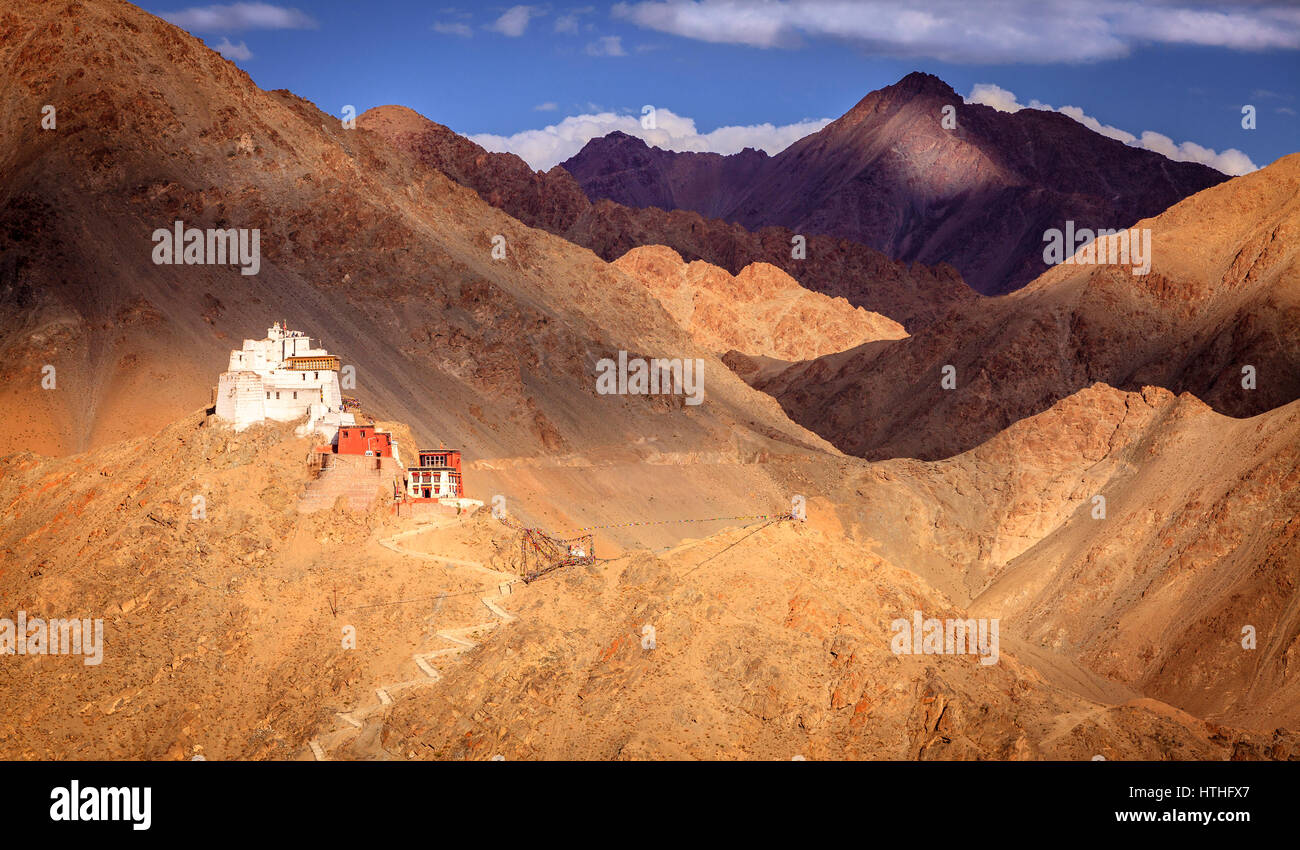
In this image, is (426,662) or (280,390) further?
(280,390)

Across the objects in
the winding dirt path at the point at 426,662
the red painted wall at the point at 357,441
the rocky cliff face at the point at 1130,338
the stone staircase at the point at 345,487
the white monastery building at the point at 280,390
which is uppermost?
the rocky cliff face at the point at 1130,338

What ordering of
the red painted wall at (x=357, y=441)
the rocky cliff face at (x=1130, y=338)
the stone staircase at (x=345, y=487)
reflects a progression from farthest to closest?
the rocky cliff face at (x=1130, y=338) → the red painted wall at (x=357, y=441) → the stone staircase at (x=345, y=487)

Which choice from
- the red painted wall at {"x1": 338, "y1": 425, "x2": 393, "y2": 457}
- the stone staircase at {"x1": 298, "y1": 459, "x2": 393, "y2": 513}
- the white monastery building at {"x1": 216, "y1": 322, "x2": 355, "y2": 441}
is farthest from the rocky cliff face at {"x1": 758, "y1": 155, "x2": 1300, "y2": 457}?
the stone staircase at {"x1": 298, "y1": 459, "x2": 393, "y2": 513}

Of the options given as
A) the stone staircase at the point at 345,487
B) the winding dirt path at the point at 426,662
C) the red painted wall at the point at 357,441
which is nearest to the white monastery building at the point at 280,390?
the red painted wall at the point at 357,441

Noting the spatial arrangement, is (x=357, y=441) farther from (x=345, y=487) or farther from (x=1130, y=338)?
(x=1130, y=338)

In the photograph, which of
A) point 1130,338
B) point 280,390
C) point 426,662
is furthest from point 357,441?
point 1130,338

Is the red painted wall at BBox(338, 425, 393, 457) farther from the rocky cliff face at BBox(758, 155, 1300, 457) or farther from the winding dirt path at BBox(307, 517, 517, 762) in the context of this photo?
the rocky cliff face at BBox(758, 155, 1300, 457)

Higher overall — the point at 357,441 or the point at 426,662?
the point at 357,441

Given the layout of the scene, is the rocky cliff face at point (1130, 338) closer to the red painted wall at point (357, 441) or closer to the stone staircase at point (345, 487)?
the red painted wall at point (357, 441)
